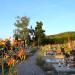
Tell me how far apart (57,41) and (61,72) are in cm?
3861

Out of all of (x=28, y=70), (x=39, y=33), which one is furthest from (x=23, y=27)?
(x=28, y=70)

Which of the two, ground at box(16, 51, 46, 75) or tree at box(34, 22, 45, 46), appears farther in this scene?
tree at box(34, 22, 45, 46)

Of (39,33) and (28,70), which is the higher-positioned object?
(39,33)

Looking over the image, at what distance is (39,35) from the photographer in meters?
47.1

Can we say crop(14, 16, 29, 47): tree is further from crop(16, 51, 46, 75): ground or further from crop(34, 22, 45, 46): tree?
crop(16, 51, 46, 75): ground

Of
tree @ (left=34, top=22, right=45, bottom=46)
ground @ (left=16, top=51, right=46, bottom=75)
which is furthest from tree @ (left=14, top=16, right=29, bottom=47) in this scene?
ground @ (left=16, top=51, right=46, bottom=75)

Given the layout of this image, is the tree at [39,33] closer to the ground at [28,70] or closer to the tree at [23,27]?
the tree at [23,27]

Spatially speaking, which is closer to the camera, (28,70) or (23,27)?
(28,70)

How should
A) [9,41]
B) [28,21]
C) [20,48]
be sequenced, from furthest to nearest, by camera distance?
1. [28,21]
2. [20,48]
3. [9,41]

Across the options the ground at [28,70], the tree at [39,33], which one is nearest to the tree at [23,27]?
the tree at [39,33]

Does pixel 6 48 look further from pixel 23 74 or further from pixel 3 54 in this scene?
pixel 23 74

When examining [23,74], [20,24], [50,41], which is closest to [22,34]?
[20,24]

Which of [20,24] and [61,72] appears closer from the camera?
[61,72]

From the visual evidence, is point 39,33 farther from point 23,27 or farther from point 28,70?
point 28,70
